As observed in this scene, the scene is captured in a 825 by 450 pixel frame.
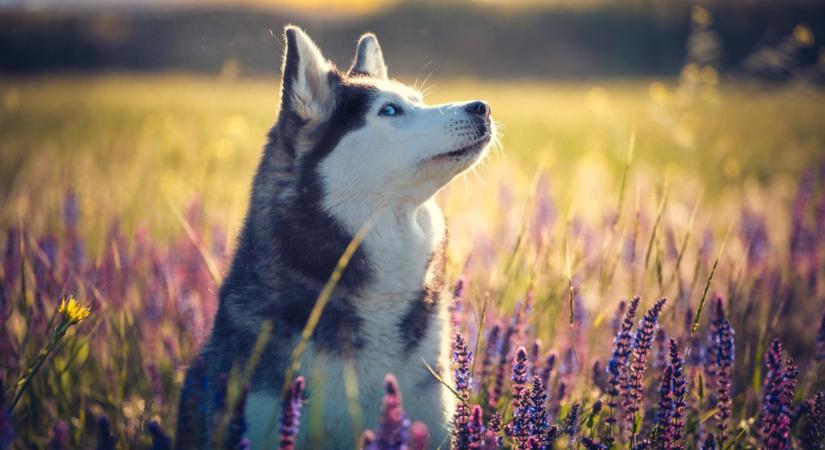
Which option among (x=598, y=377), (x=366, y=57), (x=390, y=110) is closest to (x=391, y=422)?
(x=598, y=377)

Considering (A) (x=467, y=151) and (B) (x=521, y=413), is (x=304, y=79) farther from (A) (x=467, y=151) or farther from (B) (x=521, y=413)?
(B) (x=521, y=413)

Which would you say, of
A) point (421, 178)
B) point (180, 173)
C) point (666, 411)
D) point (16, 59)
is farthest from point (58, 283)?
point (16, 59)

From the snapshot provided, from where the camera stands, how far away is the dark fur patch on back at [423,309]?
3146mm

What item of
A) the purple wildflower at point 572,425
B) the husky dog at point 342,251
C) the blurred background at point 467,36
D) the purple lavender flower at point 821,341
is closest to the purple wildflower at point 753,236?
the purple lavender flower at point 821,341

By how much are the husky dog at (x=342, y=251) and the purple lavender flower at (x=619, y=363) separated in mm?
710

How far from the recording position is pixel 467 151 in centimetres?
350

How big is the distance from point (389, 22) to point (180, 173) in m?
36.2

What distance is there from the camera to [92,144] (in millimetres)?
12055

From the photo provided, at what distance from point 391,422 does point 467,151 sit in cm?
187

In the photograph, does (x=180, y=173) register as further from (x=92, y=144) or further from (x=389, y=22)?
(x=389, y=22)

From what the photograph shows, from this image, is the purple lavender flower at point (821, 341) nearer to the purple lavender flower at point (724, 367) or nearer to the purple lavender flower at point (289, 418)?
the purple lavender flower at point (724, 367)

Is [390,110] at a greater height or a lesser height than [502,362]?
greater

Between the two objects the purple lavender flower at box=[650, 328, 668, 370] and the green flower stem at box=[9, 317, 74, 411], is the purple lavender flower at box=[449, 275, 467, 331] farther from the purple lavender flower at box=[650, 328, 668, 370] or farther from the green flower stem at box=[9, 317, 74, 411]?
the green flower stem at box=[9, 317, 74, 411]

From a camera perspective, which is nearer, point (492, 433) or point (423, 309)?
point (492, 433)
